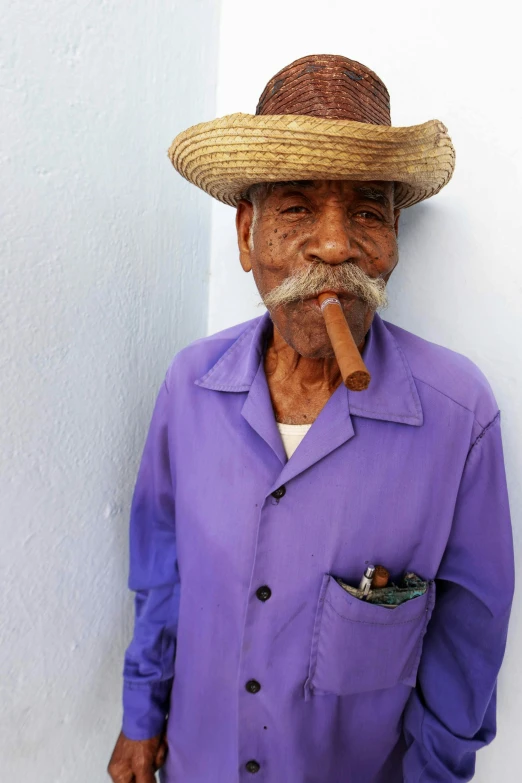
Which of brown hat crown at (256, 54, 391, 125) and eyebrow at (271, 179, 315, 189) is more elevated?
brown hat crown at (256, 54, 391, 125)

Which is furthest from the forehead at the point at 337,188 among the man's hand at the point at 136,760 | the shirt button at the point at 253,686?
the man's hand at the point at 136,760

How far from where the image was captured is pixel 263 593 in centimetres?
101

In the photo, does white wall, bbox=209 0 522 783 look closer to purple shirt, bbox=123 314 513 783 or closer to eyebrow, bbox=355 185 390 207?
purple shirt, bbox=123 314 513 783

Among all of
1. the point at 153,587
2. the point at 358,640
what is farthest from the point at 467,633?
the point at 153,587

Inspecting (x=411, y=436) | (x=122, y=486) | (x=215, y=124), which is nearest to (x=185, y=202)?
(x=215, y=124)

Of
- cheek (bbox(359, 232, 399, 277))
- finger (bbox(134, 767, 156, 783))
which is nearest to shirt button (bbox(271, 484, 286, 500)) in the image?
cheek (bbox(359, 232, 399, 277))

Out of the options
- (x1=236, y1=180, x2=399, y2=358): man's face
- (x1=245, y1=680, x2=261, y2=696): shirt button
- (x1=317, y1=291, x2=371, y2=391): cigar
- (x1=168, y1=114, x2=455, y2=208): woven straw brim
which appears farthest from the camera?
(x1=245, y1=680, x2=261, y2=696): shirt button

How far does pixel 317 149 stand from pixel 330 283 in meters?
0.21

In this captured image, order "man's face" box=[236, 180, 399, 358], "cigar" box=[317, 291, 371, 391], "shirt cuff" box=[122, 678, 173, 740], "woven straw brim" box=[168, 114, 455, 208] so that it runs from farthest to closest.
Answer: "shirt cuff" box=[122, 678, 173, 740] < "man's face" box=[236, 180, 399, 358] < "woven straw brim" box=[168, 114, 455, 208] < "cigar" box=[317, 291, 371, 391]

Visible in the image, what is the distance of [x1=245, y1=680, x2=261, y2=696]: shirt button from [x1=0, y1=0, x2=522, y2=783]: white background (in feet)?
1.35

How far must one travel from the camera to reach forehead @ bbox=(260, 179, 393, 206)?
3.08 ft

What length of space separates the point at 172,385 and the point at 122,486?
298 millimetres

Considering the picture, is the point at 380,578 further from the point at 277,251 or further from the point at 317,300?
the point at 277,251

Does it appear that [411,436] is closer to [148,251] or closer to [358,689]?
[358,689]
